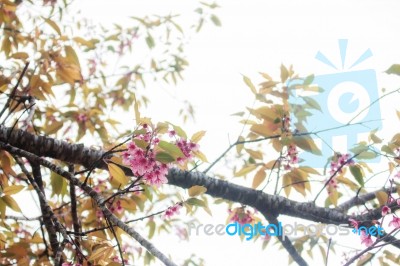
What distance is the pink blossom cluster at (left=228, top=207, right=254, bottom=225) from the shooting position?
6.39ft

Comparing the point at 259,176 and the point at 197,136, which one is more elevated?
the point at 197,136

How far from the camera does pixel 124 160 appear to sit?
108 cm

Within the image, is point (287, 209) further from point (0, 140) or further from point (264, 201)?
point (0, 140)

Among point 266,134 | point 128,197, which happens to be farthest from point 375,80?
point 128,197

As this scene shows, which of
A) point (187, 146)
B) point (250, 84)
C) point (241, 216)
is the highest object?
point (250, 84)

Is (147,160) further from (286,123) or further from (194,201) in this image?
(286,123)

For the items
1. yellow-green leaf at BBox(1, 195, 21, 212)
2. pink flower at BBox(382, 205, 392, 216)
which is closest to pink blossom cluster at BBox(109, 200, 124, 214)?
yellow-green leaf at BBox(1, 195, 21, 212)

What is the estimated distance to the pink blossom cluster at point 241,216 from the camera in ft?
6.39

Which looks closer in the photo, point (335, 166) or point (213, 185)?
point (213, 185)

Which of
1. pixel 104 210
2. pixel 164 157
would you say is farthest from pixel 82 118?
pixel 164 157

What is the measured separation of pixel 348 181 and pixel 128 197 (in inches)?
46.1

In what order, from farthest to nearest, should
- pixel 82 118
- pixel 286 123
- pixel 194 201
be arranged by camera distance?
pixel 82 118 < pixel 286 123 < pixel 194 201

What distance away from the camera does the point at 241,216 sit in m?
1.95

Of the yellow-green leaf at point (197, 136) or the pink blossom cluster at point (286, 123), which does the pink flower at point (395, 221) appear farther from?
the yellow-green leaf at point (197, 136)
